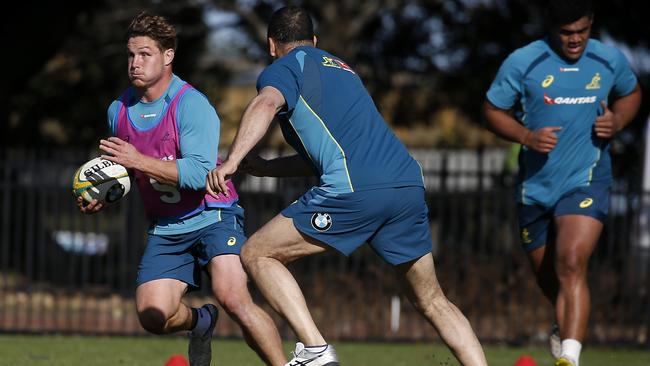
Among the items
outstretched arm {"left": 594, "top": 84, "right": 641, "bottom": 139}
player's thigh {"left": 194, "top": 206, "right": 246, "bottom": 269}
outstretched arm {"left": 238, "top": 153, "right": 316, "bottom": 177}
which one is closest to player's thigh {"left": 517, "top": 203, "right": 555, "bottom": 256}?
outstretched arm {"left": 594, "top": 84, "right": 641, "bottom": 139}

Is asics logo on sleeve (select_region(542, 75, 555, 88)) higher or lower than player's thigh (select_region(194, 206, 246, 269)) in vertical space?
higher

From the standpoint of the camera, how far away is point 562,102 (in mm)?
7949

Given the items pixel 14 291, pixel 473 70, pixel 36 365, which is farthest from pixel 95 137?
pixel 36 365

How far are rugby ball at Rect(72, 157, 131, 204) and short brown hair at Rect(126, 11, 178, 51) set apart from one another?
0.82 metres

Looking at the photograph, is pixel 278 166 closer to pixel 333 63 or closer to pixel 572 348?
pixel 333 63

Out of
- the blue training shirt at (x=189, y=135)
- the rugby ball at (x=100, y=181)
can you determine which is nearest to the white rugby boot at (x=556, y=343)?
the blue training shirt at (x=189, y=135)

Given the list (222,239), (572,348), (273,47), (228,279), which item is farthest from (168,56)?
(572,348)

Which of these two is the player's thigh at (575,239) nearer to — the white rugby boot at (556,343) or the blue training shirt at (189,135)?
the white rugby boot at (556,343)

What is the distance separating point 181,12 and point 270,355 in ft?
56.1

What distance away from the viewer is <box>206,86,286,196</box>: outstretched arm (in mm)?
5867

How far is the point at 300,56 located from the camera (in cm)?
621

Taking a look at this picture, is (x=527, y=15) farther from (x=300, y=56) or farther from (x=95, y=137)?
(x=300, y=56)

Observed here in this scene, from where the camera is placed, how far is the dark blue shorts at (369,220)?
6.18m

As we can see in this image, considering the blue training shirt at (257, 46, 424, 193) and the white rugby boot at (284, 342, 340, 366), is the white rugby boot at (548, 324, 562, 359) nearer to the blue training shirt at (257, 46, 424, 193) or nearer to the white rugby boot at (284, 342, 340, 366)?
the blue training shirt at (257, 46, 424, 193)
